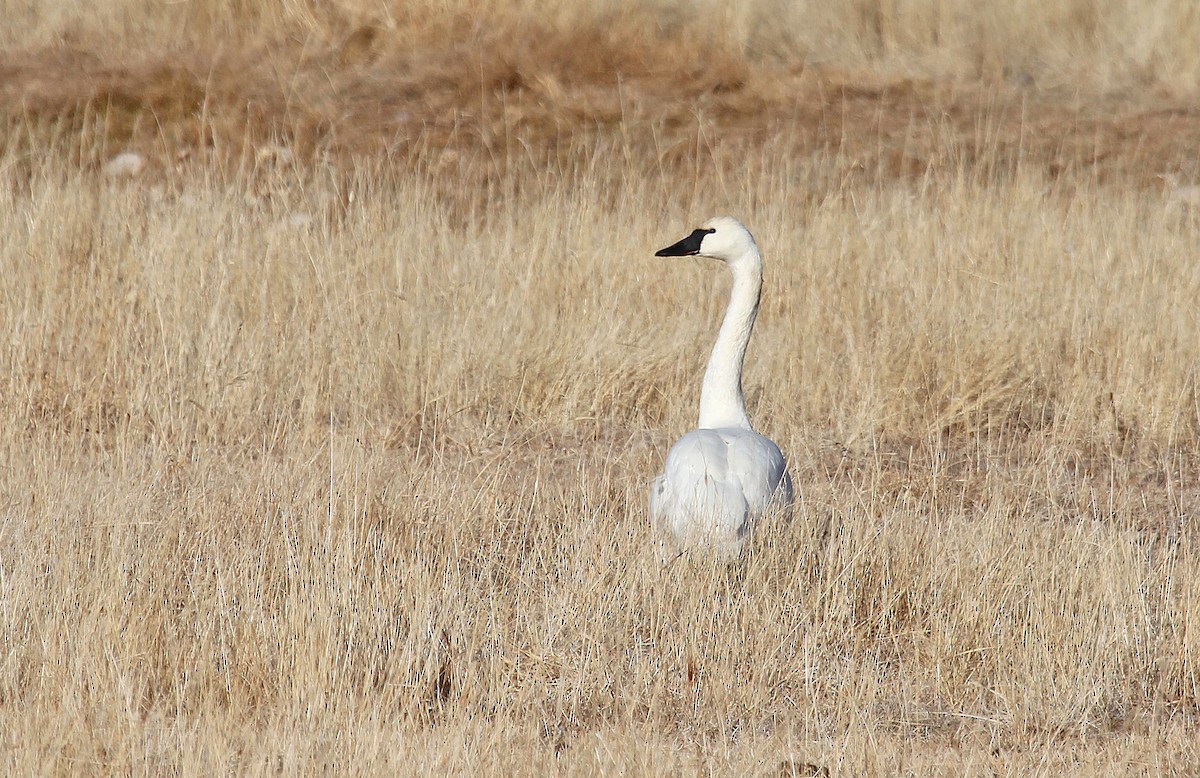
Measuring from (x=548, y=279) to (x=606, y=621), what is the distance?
3.67 metres

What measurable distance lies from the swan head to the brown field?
883 millimetres

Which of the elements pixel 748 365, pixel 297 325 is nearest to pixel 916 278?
pixel 748 365

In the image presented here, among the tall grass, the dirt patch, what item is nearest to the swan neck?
the tall grass

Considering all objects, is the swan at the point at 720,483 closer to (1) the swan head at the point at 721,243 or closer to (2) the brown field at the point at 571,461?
(2) the brown field at the point at 571,461

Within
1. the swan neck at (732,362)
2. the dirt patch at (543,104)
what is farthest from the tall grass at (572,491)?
the dirt patch at (543,104)

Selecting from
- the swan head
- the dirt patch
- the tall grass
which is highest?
the dirt patch

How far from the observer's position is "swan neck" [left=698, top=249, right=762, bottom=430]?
5211 millimetres

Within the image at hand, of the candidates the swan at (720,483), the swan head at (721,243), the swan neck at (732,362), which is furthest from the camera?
the swan head at (721,243)

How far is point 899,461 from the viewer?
645 cm

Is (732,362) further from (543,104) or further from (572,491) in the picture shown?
Answer: (543,104)

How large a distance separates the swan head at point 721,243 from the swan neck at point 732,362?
3 cm

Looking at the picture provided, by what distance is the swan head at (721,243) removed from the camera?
5.50 meters

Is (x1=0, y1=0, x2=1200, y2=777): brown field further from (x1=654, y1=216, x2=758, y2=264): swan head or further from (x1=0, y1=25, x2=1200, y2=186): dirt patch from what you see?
(x1=654, y1=216, x2=758, y2=264): swan head

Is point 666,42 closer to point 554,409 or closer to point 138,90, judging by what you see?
point 138,90
